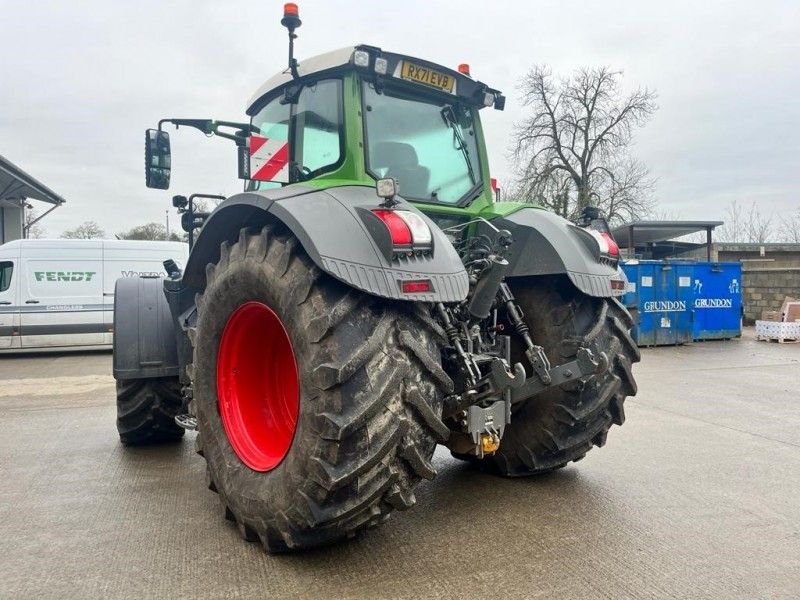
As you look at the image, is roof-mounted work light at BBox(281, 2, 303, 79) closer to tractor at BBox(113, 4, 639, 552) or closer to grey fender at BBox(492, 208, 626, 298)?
tractor at BBox(113, 4, 639, 552)

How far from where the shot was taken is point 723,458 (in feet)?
15.4

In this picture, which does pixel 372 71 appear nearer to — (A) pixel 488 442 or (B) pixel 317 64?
(B) pixel 317 64

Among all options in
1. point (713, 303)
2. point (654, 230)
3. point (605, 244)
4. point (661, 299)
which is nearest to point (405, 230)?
point (605, 244)

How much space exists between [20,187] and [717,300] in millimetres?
22626

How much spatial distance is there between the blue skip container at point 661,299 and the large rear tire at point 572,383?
9768 mm

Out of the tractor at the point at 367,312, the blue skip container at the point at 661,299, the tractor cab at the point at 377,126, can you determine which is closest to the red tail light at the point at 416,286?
the tractor at the point at 367,312

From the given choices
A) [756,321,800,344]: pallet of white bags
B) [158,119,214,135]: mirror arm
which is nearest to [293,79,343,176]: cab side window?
[158,119,214,135]: mirror arm

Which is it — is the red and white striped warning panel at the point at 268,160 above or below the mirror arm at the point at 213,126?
below

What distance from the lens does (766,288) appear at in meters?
17.9

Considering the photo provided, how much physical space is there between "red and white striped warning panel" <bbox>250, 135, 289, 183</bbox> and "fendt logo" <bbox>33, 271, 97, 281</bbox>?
10231 millimetres

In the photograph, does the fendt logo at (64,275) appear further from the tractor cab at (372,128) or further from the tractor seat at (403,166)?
the tractor seat at (403,166)

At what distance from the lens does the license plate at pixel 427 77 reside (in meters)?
3.60

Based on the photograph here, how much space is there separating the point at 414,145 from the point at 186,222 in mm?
1997

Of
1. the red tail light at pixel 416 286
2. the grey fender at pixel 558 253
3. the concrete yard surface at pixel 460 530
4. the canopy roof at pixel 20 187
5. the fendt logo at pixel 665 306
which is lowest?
the concrete yard surface at pixel 460 530
